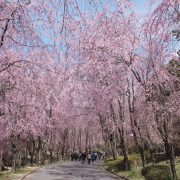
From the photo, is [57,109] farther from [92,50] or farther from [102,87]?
[92,50]

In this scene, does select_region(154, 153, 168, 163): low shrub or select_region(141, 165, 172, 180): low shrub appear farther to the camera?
select_region(154, 153, 168, 163): low shrub

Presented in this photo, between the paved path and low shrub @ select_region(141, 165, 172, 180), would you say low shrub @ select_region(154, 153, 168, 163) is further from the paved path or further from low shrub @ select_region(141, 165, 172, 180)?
low shrub @ select_region(141, 165, 172, 180)

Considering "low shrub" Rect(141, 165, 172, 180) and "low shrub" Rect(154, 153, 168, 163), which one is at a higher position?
"low shrub" Rect(154, 153, 168, 163)

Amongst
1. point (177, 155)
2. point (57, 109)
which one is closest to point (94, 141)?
point (57, 109)

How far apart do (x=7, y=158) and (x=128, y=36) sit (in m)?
29.1

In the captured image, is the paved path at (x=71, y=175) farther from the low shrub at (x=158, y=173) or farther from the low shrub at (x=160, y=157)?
the low shrub at (x=160, y=157)

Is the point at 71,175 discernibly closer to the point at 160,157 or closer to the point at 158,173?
the point at 158,173

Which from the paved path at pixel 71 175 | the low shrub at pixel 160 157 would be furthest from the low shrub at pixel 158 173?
the low shrub at pixel 160 157

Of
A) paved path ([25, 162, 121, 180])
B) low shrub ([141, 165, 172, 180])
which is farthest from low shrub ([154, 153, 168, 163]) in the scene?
low shrub ([141, 165, 172, 180])

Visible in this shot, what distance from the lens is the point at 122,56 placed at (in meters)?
24.0

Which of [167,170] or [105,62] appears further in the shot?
[105,62]

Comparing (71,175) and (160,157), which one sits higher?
(160,157)

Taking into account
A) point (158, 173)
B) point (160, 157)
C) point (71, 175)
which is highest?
point (160, 157)

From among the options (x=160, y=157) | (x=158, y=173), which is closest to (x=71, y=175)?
(x=158, y=173)
